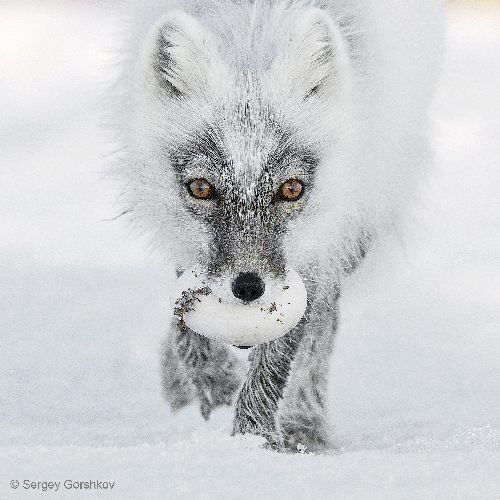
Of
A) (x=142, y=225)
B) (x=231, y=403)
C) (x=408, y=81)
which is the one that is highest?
(x=408, y=81)

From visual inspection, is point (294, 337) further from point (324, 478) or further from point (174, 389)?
point (324, 478)

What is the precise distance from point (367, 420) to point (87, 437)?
169cm

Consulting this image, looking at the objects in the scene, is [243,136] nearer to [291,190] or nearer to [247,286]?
[291,190]

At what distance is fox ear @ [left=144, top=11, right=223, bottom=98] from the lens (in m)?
3.76

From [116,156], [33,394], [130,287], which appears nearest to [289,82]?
[116,156]

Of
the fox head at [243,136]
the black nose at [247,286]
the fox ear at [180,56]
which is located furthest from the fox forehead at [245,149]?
the black nose at [247,286]

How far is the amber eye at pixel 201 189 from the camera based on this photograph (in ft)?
12.6

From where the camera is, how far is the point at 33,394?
17.4 feet

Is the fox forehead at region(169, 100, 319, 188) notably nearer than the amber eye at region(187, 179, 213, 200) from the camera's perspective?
Yes

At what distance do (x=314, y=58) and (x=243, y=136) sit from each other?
510mm

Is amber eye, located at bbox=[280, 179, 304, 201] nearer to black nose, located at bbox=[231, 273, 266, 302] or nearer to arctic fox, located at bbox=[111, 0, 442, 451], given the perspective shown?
arctic fox, located at bbox=[111, 0, 442, 451]

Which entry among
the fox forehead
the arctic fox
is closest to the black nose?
the arctic fox

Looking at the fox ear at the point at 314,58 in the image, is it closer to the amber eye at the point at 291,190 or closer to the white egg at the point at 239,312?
the amber eye at the point at 291,190

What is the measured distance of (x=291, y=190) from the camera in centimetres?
388
